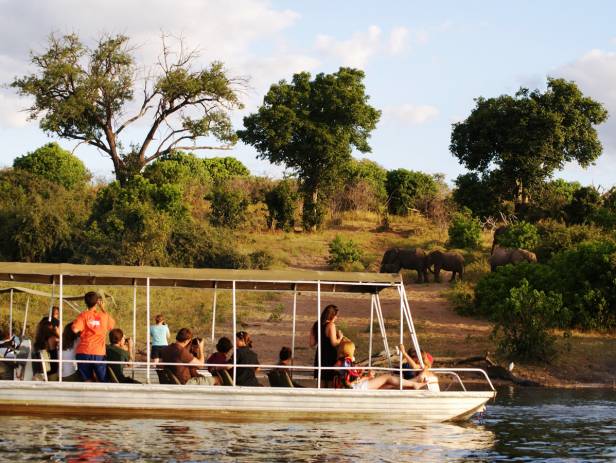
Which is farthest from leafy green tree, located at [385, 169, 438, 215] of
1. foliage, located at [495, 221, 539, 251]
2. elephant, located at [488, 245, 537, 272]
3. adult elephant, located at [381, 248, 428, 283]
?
elephant, located at [488, 245, 537, 272]

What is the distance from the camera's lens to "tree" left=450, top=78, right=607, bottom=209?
45.0 metres

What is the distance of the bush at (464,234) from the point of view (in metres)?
41.6

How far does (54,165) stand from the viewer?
49.8 meters

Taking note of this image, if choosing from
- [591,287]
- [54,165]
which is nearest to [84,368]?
[591,287]

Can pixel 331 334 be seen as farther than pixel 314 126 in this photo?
No

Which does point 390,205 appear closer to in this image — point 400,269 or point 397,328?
point 400,269

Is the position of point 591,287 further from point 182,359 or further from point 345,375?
point 182,359

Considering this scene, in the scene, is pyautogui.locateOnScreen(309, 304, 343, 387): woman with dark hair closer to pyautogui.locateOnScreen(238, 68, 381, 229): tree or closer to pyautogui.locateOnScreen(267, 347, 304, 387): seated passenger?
pyautogui.locateOnScreen(267, 347, 304, 387): seated passenger

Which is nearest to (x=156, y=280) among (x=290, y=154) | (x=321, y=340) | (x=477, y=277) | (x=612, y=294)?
(x=321, y=340)

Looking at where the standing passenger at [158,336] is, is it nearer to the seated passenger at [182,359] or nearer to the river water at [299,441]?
the seated passenger at [182,359]

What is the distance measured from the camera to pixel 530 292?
26.9 metres

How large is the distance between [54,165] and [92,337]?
34.9 m

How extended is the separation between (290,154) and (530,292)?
22.7m

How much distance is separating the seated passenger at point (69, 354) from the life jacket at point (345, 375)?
3752 mm
